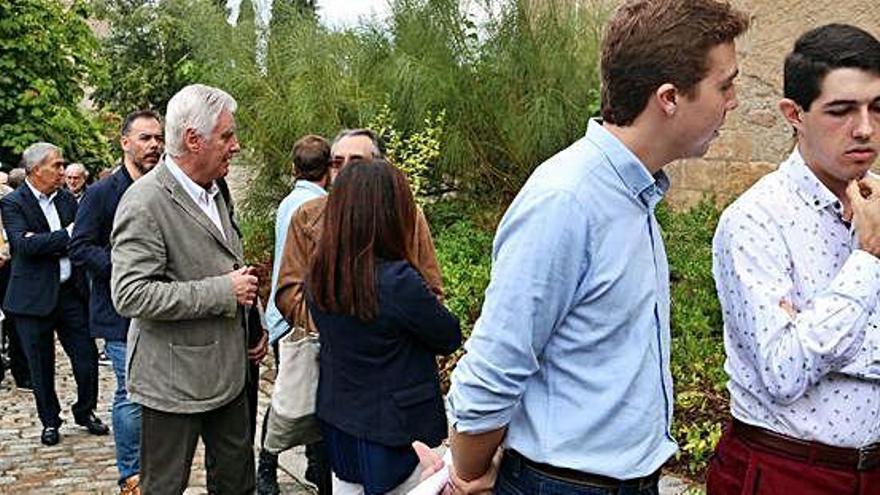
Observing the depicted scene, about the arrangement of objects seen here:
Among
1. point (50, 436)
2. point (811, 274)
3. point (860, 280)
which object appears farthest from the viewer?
point (50, 436)

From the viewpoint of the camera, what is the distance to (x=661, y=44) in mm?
2016

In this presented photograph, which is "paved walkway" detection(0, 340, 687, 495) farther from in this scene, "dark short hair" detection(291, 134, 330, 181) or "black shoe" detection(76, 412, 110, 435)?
"dark short hair" detection(291, 134, 330, 181)

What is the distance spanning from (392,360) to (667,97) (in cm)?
177

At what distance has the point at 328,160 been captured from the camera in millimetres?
5320

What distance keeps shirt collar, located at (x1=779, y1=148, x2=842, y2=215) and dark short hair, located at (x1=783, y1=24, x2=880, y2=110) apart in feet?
0.49

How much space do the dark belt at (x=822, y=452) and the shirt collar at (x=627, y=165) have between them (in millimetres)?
735

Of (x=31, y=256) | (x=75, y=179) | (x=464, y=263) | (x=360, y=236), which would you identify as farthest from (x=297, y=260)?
(x=75, y=179)

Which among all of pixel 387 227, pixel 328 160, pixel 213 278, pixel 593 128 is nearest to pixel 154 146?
pixel 328 160

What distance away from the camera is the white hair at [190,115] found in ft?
12.6

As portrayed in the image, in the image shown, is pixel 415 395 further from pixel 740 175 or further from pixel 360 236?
pixel 740 175

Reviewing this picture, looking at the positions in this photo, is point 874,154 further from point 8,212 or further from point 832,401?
point 8,212

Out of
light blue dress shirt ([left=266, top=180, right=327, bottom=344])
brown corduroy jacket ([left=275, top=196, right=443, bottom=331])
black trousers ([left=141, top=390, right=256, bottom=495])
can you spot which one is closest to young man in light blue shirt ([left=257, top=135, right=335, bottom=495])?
light blue dress shirt ([left=266, top=180, right=327, bottom=344])

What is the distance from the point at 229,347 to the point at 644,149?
2290 mm

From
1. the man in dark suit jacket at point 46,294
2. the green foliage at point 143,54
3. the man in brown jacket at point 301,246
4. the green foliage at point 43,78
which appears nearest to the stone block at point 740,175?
the man in brown jacket at point 301,246
